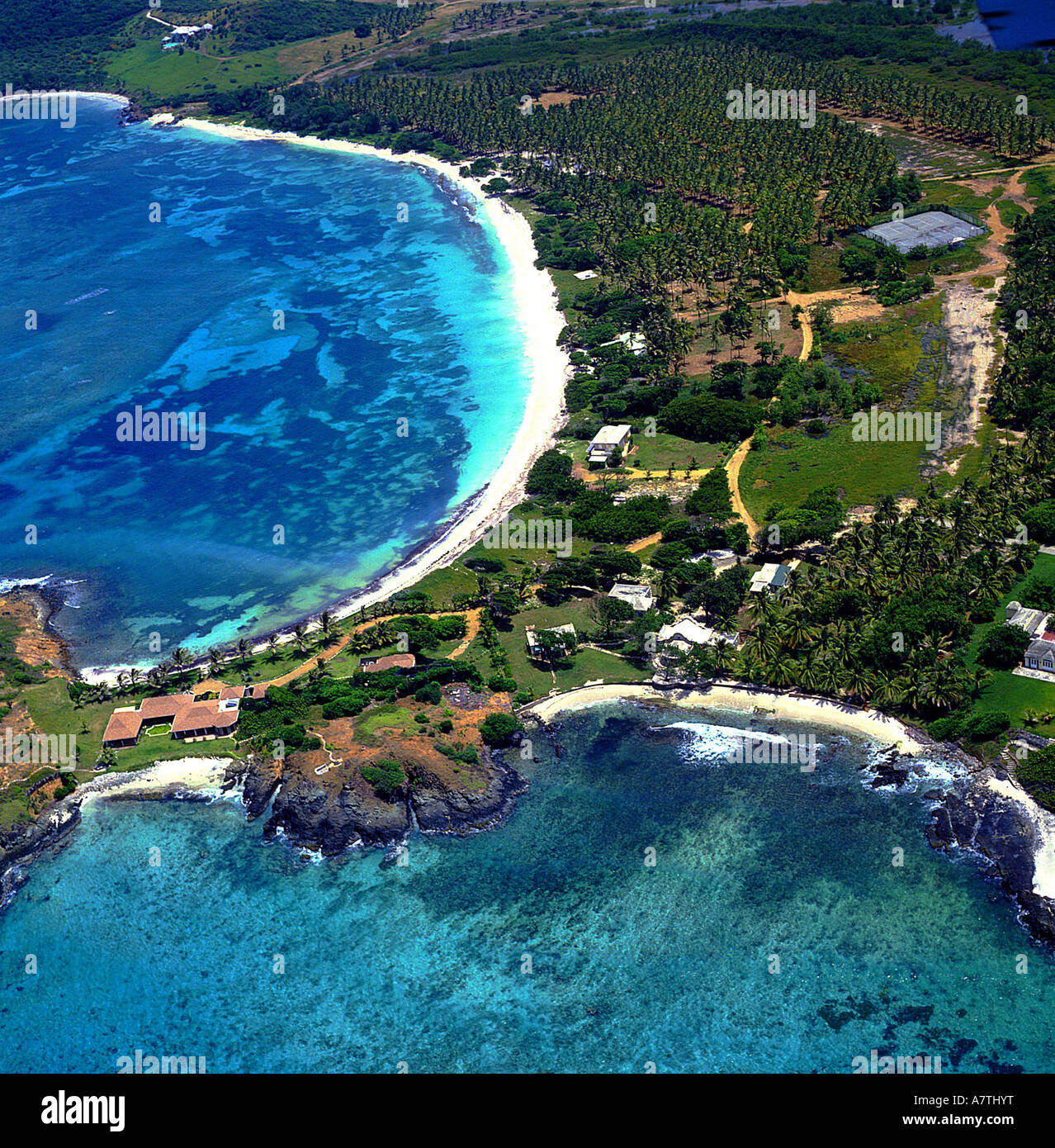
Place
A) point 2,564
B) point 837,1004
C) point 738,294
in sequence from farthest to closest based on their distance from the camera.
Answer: point 738,294 < point 2,564 < point 837,1004

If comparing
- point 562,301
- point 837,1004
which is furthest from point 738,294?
point 837,1004

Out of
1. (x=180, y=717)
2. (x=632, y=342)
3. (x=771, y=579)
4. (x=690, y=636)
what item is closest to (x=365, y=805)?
(x=180, y=717)

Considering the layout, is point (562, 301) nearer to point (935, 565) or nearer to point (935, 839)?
point (935, 565)

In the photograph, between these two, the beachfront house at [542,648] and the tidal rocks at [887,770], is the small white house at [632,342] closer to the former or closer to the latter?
the beachfront house at [542,648]

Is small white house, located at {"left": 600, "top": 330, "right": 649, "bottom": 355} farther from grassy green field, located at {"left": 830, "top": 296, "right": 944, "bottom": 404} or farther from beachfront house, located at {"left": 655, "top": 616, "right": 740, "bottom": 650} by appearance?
beachfront house, located at {"left": 655, "top": 616, "right": 740, "bottom": 650}
